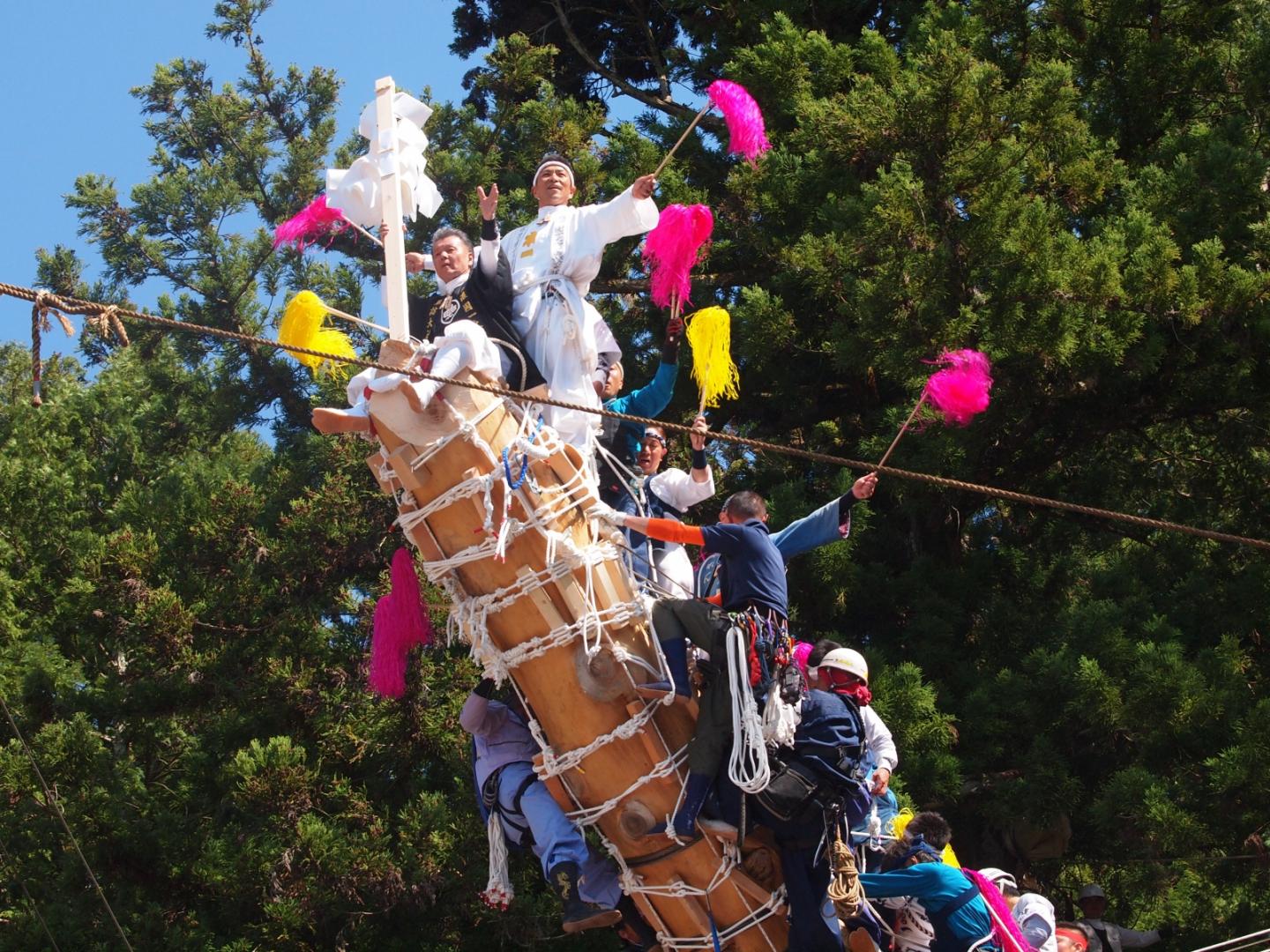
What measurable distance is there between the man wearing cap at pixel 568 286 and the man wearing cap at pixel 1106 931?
9.51 ft

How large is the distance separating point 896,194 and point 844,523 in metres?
3.12

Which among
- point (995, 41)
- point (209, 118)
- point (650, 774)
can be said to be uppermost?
point (209, 118)

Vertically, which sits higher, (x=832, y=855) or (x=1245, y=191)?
(x=1245, y=191)

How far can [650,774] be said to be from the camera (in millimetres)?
5965

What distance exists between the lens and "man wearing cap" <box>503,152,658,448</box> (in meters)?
6.67

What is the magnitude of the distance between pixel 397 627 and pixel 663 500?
1.13 m

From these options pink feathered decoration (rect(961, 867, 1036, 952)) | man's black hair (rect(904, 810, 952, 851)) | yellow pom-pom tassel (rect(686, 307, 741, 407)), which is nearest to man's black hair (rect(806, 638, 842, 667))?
man's black hair (rect(904, 810, 952, 851))

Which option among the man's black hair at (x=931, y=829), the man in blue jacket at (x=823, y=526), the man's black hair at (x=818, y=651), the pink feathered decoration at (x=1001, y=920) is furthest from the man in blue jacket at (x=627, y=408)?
the pink feathered decoration at (x=1001, y=920)

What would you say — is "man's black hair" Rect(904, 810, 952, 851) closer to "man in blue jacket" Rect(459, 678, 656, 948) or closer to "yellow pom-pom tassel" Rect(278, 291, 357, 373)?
"man in blue jacket" Rect(459, 678, 656, 948)

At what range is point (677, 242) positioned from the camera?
7.19 m

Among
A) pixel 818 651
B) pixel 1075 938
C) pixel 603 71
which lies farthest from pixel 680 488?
pixel 603 71

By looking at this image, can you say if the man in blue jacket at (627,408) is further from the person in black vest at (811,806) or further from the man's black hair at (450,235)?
the person in black vest at (811,806)

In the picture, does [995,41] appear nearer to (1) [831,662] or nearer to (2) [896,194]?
(2) [896,194]

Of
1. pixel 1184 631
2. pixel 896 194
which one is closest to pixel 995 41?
pixel 896 194
